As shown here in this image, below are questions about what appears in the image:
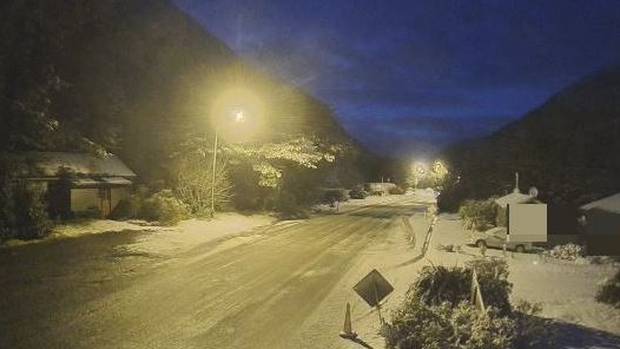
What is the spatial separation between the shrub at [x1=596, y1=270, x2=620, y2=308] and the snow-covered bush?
7714 millimetres

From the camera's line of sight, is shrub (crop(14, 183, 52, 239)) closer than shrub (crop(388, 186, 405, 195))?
Yes

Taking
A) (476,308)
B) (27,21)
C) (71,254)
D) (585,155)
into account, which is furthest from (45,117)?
(585,155)

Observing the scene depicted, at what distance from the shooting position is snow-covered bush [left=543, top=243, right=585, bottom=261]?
21609mm

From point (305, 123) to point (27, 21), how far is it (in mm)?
25116

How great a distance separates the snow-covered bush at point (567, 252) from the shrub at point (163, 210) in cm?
1895

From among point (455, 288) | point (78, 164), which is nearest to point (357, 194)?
point (78, 164)

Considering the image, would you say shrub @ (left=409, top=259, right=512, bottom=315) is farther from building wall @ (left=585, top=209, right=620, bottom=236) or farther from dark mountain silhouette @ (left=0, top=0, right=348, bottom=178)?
dark mountain silhouette @ (left=0, top=0, right=348, bottom=178)

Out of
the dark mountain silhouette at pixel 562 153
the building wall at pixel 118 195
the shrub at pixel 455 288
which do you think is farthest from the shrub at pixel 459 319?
the building wall at pixel 118 195

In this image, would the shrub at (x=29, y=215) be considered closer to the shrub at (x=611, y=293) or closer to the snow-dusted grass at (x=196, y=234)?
the snow-dusted grass at (x=196, y=234)

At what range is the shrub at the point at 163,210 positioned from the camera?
3164 centimetres

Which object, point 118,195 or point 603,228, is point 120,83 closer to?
point 118,195

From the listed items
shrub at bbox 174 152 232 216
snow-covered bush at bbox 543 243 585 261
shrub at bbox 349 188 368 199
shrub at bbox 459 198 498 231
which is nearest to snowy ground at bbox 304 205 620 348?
snow-covered bush at bbox 543 243 585 261

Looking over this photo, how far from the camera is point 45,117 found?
2736 centimetres

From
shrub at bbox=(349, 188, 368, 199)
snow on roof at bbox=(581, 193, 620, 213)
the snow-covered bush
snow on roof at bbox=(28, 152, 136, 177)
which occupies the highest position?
snow on roof at bbox=(28, 152, 136, 177)
